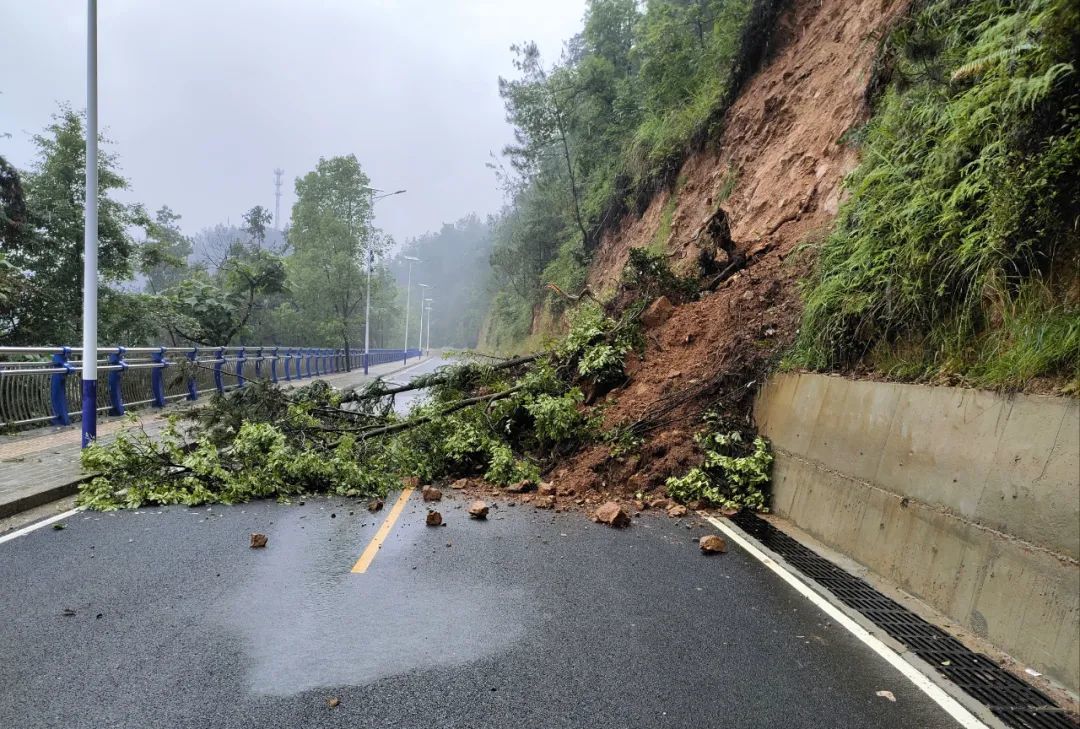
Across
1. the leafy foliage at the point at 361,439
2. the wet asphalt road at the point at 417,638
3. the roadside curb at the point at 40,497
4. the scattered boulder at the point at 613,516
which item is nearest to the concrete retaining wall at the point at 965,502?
the wet asphalt road at the point at 417,638

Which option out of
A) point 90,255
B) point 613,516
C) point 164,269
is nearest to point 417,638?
point 613,516

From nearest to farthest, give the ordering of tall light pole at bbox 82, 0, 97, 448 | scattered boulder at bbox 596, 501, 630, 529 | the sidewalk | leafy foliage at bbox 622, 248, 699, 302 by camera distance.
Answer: scattered boulder at bbox 596, 501, 630, 529 → the sidewalk → tall light pole at bbox 82, 0, 97, 448 → leafy foliage at bbox 622, 248, 699, 302

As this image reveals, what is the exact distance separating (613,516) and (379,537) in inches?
92.4

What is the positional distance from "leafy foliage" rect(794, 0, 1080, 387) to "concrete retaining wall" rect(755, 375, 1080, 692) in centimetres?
34

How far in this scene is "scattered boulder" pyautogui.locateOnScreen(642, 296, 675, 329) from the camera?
10.4 metres

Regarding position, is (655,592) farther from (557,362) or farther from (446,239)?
(446,239)

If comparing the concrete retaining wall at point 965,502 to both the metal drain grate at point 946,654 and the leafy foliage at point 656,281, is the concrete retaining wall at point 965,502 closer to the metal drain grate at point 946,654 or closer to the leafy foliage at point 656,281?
the metal drain grate at point 946,654

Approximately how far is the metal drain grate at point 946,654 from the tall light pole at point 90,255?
9.06 m

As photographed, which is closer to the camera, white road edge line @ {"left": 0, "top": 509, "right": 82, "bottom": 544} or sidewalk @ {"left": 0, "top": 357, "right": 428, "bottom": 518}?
white road edge line @ {"left": 0, "top": 509, "right": 82, "bottom": 544}

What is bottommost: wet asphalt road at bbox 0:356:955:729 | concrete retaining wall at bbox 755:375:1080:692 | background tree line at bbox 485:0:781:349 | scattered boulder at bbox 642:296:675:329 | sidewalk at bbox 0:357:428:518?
sidewalk at bbox 0:357:428:518

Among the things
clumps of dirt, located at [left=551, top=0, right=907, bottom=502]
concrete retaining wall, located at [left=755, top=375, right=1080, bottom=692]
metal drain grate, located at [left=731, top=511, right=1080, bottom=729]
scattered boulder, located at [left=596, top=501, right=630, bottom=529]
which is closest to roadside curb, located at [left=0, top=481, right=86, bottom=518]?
clumps of dirt, located at [left=551, top=0, right=907, bottom=502]

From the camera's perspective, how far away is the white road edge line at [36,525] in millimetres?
5430

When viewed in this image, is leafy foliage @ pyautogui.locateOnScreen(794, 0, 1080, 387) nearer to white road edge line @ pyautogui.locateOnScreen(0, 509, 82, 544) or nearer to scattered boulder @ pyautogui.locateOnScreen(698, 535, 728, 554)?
scattered boulder @ pyautogui.locateOnScreen(698, 535, 728, 554)

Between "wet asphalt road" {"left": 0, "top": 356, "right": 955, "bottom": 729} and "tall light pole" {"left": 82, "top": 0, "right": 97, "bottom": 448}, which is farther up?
"tall light pole" {"left": 82, "top": 0, "right": 97, "bottom": 448}
